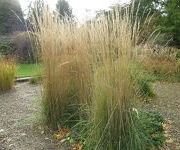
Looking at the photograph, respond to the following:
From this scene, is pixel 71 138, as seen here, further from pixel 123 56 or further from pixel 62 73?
pixel 123 56

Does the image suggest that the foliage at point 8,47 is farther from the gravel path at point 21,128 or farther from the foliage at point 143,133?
the foliage at point 143,133

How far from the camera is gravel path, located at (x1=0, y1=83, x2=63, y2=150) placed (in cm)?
331

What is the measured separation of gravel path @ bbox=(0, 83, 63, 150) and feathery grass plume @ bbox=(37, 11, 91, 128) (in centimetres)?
29

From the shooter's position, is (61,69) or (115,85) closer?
(115,85)

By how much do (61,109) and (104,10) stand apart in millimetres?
1387

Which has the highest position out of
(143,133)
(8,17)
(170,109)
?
(8,17)

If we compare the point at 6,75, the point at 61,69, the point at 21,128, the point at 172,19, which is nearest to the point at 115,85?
the point at 61,69

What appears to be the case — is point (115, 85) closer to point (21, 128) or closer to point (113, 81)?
point (113, 81)

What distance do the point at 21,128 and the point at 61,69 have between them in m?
0.99

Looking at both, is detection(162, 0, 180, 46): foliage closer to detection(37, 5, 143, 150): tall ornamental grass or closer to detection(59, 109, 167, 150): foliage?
detection(59, 109, 167, 150): foliage

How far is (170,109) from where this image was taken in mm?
4852

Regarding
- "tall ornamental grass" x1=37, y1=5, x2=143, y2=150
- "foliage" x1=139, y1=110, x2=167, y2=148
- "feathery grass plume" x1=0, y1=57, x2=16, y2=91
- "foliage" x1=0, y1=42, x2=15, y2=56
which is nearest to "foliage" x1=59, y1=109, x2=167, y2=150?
"foliage" x1=139, y1=110, x2=167, y2=148

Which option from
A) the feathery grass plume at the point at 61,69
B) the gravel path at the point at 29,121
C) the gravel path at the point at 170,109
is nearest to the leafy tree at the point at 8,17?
the gravel path at the point at 29,121

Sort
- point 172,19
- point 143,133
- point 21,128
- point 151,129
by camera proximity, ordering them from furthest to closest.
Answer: point 172,19
point 21,128
point 151,129
point 143,133
